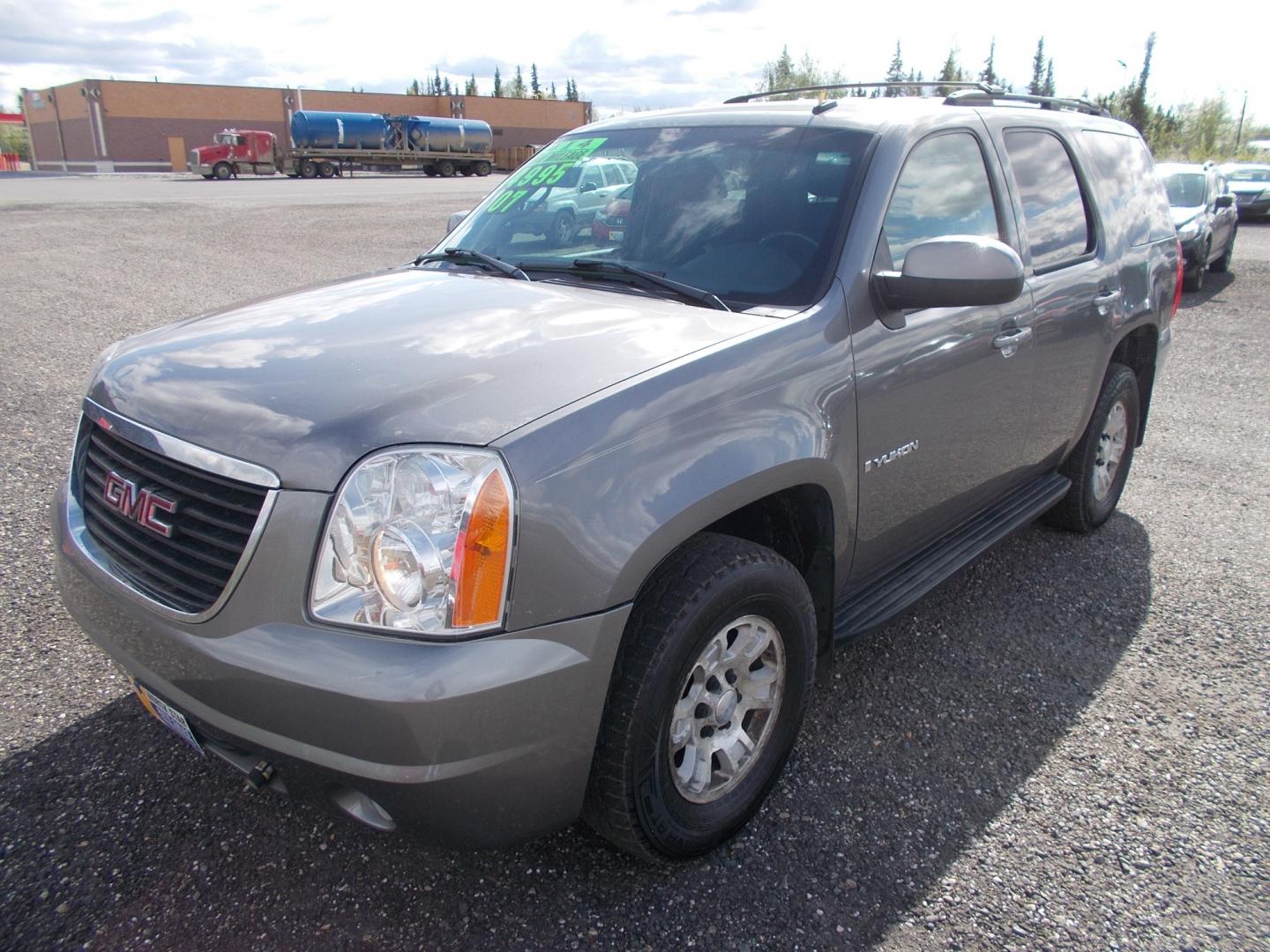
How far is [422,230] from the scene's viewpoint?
17.9 meters

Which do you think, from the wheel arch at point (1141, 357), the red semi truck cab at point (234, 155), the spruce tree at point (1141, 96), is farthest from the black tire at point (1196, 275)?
the spruce tree at point (1141, 96)

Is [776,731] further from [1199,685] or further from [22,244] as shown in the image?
[22,244]

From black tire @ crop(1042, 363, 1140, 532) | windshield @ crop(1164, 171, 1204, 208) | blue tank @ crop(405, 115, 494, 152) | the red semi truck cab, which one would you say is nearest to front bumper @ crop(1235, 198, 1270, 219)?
windshield @ crop(1164, 171, 1204, 208)

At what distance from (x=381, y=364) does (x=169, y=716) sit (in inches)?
39.2

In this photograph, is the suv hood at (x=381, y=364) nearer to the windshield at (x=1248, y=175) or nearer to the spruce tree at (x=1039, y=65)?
the windshield at (x=1248, y=175)

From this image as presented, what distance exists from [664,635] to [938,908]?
1.01m

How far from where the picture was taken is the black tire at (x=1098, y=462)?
14.3ft

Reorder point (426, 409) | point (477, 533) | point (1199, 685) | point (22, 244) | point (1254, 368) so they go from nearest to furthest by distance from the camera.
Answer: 1. point (477, 533)
2. point (426, 409)
3. point (1199, 685)
4. point (1254, 368)
5. point (22, 244)

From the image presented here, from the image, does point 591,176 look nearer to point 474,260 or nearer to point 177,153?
point 474,260

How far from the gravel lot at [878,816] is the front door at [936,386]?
0.62m

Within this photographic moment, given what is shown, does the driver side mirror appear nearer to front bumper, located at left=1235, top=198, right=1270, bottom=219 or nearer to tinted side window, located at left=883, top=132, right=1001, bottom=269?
tinted side window, located at left=883, top=132, right=1001, bottom=269

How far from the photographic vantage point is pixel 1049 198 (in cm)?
384

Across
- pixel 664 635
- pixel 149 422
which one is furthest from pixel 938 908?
pixel 149 422

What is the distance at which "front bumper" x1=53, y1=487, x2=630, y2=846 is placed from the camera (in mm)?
1839
